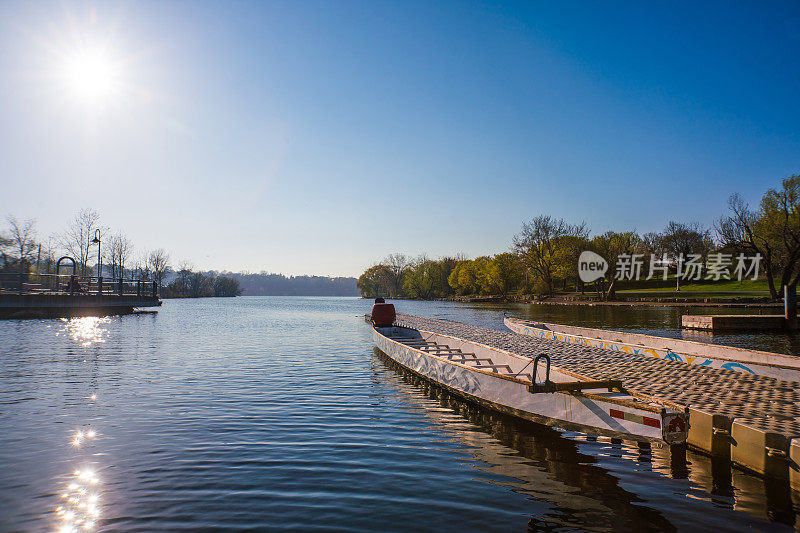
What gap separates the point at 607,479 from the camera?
670 centimetres

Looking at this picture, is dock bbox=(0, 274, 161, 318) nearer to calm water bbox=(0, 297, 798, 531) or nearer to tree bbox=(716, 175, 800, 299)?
calm water bbox=(0, 297, 798, 531)

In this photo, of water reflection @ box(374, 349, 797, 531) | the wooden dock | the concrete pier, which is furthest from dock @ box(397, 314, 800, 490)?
the concrete pier

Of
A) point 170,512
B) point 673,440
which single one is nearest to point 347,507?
point 170,512

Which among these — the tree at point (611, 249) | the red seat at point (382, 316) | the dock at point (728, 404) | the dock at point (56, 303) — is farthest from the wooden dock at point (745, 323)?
the dock at point (56, 303)

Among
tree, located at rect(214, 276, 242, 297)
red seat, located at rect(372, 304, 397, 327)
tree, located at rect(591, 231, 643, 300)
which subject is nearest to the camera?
red seat, located at rect(372, 304, 397, 327)

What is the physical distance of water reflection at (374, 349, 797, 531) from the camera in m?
5.51

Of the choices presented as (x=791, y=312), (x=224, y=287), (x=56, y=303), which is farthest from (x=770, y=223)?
(x=224, y=287)

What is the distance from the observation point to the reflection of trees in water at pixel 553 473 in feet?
18.0

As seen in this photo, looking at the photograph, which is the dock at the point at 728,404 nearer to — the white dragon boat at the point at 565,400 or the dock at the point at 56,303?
the white dragon boat at the point at 565,400

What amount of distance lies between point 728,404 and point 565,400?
123 inches

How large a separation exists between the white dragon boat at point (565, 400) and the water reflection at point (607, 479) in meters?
0.55

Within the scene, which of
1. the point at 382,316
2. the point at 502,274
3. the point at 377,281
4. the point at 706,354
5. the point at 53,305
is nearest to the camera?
the point at 706,354

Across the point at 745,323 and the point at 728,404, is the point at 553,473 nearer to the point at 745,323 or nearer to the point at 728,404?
the point at 728,404

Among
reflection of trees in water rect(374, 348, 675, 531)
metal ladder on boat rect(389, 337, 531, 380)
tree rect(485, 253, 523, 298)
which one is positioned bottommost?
reflection of trees in water rect(374, 348, 675, 531)
